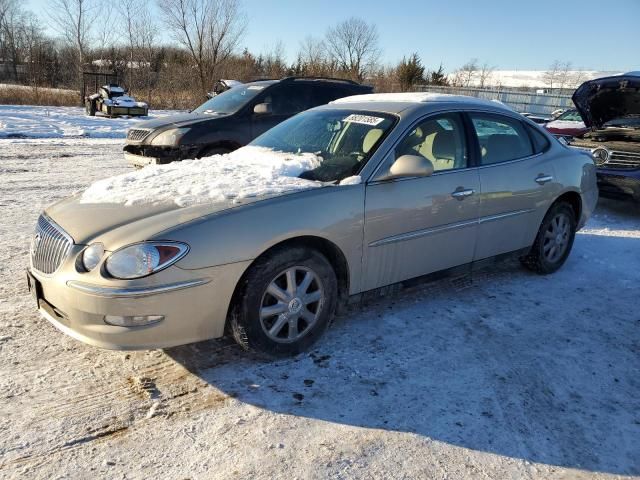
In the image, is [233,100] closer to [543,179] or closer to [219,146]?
[219,146]

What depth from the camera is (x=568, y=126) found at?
14.4 m

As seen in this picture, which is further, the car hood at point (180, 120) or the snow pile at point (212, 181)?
the car hood at point (180, 120)

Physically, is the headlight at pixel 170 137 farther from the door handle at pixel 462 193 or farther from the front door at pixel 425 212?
the door handle at pixel 462 193

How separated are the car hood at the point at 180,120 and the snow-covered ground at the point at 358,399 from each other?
13.7 feet

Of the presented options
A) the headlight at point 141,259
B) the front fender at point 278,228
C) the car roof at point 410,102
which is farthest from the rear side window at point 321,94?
the headlight at point 141,259

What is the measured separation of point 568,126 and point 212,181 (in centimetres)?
1363

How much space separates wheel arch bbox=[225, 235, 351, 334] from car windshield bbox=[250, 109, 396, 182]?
1.56ft

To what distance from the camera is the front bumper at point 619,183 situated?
7230 millimetres

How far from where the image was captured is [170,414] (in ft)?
8.87

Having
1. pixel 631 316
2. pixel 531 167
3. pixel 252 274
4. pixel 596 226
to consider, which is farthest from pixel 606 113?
pixel 252 274

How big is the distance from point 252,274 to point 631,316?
322 centimetres

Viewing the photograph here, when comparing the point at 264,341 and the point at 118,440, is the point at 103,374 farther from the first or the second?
the point at 264,341

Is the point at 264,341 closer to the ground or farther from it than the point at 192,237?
closer to the ground

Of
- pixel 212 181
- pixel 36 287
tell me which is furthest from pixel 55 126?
pixel 36 287
